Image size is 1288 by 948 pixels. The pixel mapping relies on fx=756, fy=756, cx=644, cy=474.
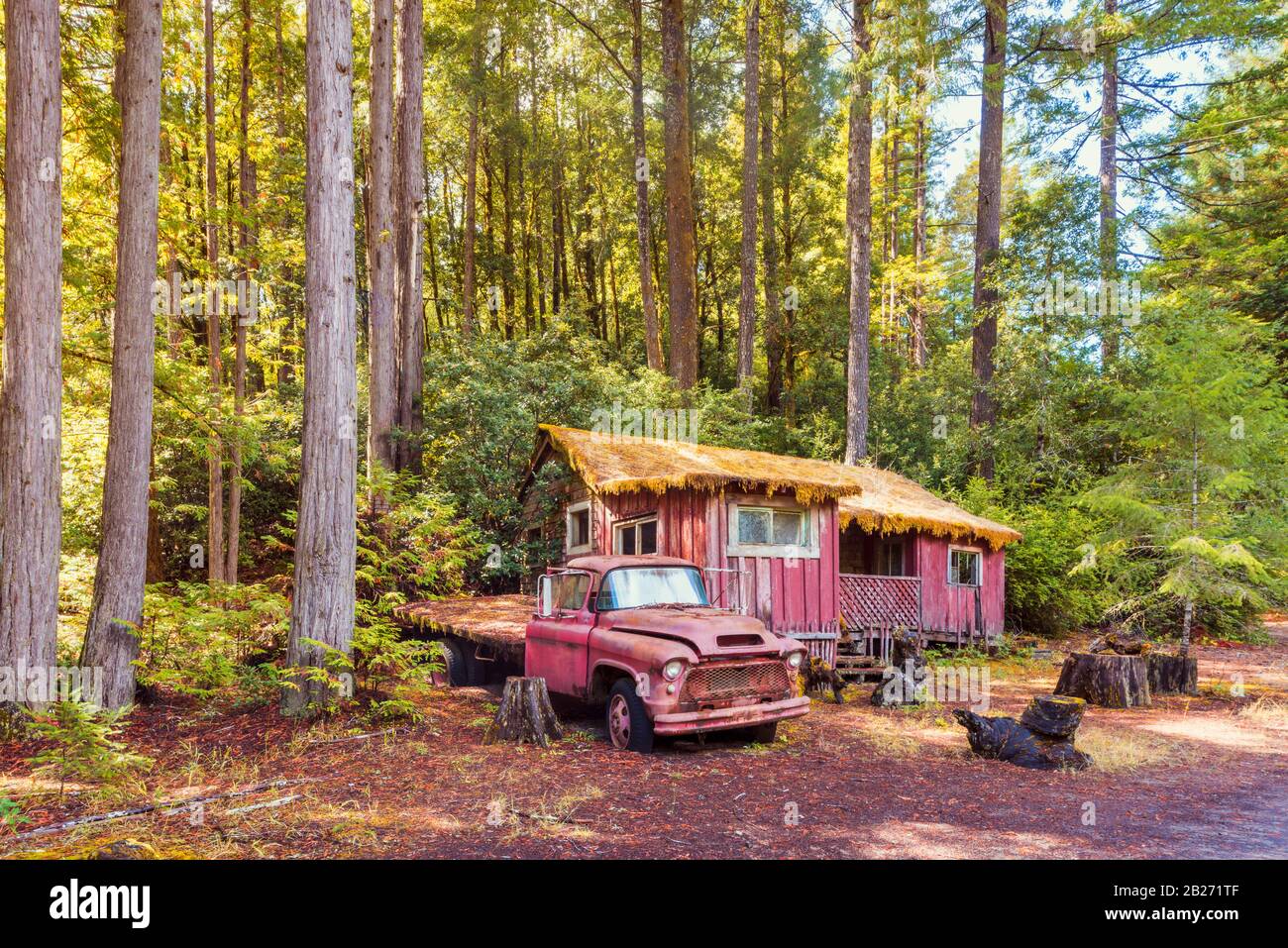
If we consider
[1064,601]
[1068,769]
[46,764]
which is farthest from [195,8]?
[1064,601]

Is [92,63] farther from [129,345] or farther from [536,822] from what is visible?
[536,822]

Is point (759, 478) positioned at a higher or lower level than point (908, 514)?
higher

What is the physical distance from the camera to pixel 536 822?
551cm

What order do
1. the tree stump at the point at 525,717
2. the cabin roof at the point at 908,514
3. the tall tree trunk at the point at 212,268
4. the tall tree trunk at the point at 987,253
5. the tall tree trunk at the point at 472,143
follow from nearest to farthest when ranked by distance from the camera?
the tree stump at the point at 525,717 < the tall tree trunk at the point at 212,268 < the cabin roof at the point at 908,514 < the tall tree trunk at the point at 987,253 < the tall tree trunk at the point at 472,143

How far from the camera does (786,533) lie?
13297 mm

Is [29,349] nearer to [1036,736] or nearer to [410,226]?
[1036,736]

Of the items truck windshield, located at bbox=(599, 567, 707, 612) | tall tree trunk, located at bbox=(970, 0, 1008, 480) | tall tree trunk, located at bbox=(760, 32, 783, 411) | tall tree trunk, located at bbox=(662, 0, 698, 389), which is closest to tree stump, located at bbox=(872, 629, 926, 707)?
truck windshield, located at bbox=(599, 567, 707, 612)

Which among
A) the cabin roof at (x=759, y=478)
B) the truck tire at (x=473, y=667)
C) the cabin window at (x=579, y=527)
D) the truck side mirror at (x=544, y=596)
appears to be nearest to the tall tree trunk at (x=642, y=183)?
the cabin roof at (x=759, y=478)

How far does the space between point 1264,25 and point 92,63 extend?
90.4 feet

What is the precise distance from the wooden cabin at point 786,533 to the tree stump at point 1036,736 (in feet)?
13.8

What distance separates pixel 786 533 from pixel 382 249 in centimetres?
1156

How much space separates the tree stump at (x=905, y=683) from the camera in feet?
37.7

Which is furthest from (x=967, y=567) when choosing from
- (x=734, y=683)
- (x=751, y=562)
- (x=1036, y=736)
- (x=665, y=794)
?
(x=665, y=794)

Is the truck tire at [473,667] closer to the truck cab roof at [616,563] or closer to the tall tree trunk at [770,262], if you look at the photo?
the truck cab roof at [616,563]
